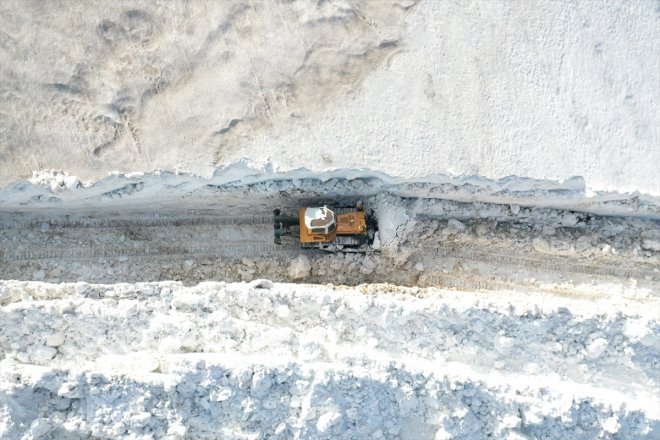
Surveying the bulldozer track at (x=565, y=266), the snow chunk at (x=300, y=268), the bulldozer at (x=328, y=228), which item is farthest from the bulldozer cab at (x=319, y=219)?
the bulldozer track at (x=565, y=266)

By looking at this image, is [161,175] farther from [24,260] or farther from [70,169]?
[24,260]

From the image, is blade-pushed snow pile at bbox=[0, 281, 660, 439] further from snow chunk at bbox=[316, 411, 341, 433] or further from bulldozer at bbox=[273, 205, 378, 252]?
bulldozer at bbox=[273, 205, 378, 252]

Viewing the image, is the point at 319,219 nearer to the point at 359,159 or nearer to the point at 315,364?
the point at 359,159

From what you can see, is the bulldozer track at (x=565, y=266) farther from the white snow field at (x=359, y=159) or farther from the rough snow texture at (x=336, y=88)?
the rough snow texture at (x=336, y=88)

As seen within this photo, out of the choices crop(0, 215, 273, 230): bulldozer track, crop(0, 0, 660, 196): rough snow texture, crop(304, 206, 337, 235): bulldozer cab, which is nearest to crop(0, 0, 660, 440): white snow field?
crop(0, 0, 660, 196): rough snow texture

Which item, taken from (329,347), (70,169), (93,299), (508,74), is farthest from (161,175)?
(508,74)
